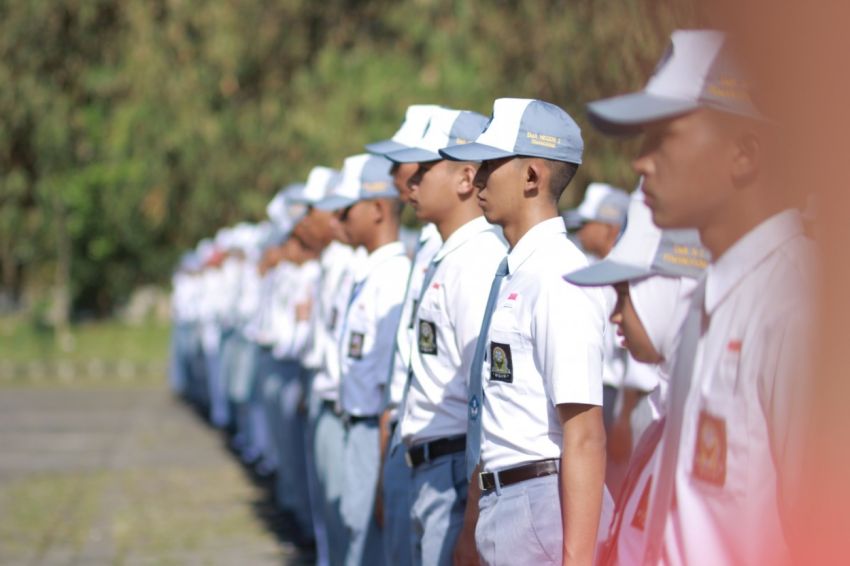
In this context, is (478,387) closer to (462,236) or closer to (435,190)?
(462,236)

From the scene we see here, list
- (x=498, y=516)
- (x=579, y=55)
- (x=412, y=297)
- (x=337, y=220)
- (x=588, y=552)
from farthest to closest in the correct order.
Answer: (x=579, y=55) → (x=337, y=220) → (x=412, y=297) → (x=498, y=516) → (x=588, y=552)

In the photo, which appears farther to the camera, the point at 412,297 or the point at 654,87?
the point at 412,297

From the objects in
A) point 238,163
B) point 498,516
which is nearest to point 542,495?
point 498,516

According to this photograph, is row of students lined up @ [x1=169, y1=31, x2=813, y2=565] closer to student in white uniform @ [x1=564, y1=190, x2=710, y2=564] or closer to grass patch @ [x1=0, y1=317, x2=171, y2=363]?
student in white uniform @ [x1=564, y1=190, x2=710, y2=564]

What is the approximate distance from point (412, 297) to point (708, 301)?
3.18 metres

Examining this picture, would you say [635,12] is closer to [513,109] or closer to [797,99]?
[513,109]

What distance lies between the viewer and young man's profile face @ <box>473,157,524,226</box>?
14.9 feet

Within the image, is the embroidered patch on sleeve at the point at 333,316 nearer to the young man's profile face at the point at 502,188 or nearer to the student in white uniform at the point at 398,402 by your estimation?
the student in white uniform at the point at 398,402

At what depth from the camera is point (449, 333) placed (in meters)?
5.27

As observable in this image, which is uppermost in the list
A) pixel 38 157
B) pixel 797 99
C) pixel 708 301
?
pixel 797 99

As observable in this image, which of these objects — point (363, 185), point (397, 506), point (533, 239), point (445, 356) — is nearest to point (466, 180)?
point (445, 356)

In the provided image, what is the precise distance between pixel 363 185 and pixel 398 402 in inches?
63.3

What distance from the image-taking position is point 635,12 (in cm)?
1316

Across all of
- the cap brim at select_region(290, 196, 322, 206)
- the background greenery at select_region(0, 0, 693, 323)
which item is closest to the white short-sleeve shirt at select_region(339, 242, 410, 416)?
the cap brim at select_region(290, 196, 322, 206)
